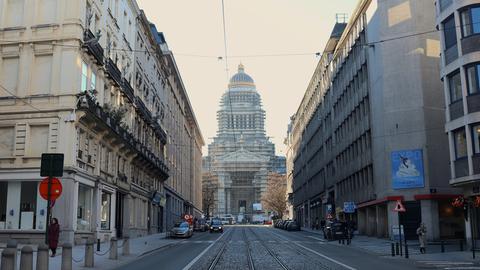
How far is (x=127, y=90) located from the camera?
4578 cm

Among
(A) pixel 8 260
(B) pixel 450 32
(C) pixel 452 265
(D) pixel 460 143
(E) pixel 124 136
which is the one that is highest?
(B) pixel 450 32

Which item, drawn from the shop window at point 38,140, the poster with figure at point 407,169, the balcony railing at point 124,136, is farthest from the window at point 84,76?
the poster with figure at point 407,169

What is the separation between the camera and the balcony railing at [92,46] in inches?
1324

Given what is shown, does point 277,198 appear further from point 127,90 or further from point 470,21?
point 470,21

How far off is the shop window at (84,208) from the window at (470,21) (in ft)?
79.7

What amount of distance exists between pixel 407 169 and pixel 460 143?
11.1 metres

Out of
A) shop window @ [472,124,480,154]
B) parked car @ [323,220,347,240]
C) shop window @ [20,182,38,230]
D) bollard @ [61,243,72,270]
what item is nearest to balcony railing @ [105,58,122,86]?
shop window @ [20,182,38,230]

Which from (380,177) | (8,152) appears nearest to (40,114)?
(8,152)

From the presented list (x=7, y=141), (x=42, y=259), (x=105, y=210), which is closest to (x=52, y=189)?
(x=42, y=259)

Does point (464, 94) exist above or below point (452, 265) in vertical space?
above

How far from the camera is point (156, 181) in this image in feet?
204

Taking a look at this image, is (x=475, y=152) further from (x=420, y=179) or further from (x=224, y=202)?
(x=224, y=202)

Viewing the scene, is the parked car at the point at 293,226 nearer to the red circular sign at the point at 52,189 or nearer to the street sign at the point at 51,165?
the red circular sign at the point at 52,189

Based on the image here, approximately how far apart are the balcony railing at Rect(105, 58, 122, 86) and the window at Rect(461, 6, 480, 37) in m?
22.9
